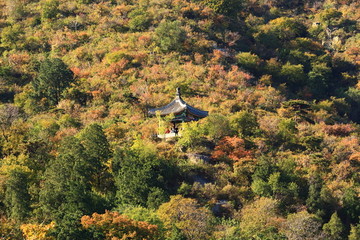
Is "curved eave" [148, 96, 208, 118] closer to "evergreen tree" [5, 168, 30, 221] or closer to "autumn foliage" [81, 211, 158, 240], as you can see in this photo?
"evergreen tree" [5, 168, 30, 221]

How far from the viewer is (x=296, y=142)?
60.4 metres

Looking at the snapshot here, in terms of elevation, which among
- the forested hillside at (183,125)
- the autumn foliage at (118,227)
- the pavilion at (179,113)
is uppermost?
the autumn foliage at (118,227)

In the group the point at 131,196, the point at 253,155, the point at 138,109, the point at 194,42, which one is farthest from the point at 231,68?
the point at 131,196

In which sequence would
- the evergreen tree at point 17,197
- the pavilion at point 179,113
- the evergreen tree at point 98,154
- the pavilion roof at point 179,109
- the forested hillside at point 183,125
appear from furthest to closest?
the pavilion at point 179,113, the pavilion roof at point 179,109, the evergreen tree at point 98,154, the forested hillside at point 183,125, the evergreen tree at point 17,197

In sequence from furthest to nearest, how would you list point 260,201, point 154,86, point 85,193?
point 154,86, point 260,201, point 85,193

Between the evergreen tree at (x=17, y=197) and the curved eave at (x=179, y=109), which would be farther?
the curved eave at (x=179, y=109)

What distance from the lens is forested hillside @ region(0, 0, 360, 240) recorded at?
4209 centimetres

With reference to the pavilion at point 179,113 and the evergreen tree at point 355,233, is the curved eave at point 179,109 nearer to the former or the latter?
Answer: the pavilion at point 179,113

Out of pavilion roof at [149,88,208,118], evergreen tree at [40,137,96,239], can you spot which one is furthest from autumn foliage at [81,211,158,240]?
pavilion roof at [149,88,208,118]

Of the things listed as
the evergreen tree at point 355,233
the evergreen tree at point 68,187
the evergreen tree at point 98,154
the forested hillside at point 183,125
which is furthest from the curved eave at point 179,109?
the evergreen tree at point 355,233

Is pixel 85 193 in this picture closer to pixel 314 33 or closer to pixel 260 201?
pixel 260 201

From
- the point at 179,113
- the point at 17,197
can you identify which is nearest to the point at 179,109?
the point at 179,113

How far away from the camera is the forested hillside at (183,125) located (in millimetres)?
42094

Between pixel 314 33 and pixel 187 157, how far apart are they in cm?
6421
